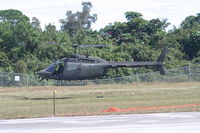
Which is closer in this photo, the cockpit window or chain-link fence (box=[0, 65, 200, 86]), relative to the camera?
the cockpit window

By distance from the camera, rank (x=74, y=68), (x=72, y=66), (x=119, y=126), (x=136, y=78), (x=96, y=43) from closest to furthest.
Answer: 1. (x=119, y=126)
2. (x=72, y=66)
3. (x=74, y=68)
4. (x=136, y=78)
5. (x=96, y=43)

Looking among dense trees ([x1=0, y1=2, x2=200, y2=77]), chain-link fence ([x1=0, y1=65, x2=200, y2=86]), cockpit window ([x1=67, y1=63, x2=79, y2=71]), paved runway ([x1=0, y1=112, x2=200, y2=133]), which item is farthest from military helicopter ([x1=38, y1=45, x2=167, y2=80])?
paved runway ([x1=0, y1=112, x2=200, y2=133])

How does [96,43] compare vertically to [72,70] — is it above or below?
above

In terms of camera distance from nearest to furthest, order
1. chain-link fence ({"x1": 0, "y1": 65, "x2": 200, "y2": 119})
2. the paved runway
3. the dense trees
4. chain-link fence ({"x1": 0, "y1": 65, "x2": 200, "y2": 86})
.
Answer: the paved runway
chain-link fence ({"x1": 0, "y1": 65, "x2": 200, "y2": 119})
chain-link fence ({"x1": 0, "y1": 65, "x2": 200, "y2": 86})
the dense trees

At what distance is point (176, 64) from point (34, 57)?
16.8m

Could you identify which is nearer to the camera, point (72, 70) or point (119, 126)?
point (119, 126)

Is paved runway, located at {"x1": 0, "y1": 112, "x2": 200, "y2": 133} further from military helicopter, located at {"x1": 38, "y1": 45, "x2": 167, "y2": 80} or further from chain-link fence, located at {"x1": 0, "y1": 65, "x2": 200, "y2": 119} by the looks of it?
military helicopter, located at {"x1": 38, "y1": 45, "x2": 167, "y2": 80}

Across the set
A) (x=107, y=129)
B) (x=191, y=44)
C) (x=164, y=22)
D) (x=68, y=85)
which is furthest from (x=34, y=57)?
(x=107, y=129)

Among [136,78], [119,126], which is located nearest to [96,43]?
[136,78]

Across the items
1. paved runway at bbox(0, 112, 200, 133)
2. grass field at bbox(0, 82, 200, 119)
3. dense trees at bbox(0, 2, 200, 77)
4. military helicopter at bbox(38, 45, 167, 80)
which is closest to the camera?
paved runway at bbox(0, 112, 200, 133)

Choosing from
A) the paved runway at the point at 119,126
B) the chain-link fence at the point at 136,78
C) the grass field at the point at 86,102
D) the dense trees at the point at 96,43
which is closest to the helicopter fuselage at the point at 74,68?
the grass field at the point at 86,102

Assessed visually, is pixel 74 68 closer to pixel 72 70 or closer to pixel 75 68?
pixel 75 68

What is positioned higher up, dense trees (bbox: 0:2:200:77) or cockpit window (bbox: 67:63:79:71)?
dense trees (bbox: 0:2:200:77)

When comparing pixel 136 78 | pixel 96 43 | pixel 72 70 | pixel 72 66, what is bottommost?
pixel 136 78
